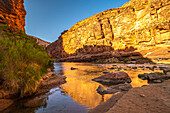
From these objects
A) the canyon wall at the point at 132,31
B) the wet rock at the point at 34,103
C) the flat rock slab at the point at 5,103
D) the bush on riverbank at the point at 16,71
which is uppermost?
the canyon wall at the point at 132,31

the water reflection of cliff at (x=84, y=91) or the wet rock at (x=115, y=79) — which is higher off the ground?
the wet rock at (x=115, y=79)

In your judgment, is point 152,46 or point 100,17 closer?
point 152,46

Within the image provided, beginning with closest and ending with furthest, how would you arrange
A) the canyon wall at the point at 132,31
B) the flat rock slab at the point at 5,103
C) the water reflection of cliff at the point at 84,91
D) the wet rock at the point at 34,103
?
the flat rock slab at the point at 5,103
the wet rock at the point at 34,103
the water reflection of cliff at the point at 84,91
the canyon wall at the point at 132,31

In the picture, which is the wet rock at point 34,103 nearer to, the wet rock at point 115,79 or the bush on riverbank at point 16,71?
the bush on riverbank at point 16,71

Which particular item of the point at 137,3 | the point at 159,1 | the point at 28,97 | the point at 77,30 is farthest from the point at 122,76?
the point at 77,30

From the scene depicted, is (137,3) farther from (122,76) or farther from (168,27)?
(122,76)

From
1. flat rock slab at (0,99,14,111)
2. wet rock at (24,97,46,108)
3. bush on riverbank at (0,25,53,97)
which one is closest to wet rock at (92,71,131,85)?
wet rock at (24,97,46,108)

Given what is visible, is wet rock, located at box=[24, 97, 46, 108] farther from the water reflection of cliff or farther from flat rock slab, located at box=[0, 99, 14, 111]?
the water reflection of cliff

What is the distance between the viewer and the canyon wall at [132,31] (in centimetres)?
4027

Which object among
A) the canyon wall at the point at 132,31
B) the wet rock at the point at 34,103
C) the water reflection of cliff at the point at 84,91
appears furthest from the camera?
the canyon wall at the point at 132,31

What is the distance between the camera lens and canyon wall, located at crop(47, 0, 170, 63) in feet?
132

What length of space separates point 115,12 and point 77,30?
3114 cm

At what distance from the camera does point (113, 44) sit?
55.0 meters

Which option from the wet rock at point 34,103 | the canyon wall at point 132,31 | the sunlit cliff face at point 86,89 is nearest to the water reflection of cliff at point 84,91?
the sunlit cliff face at point 86,89
